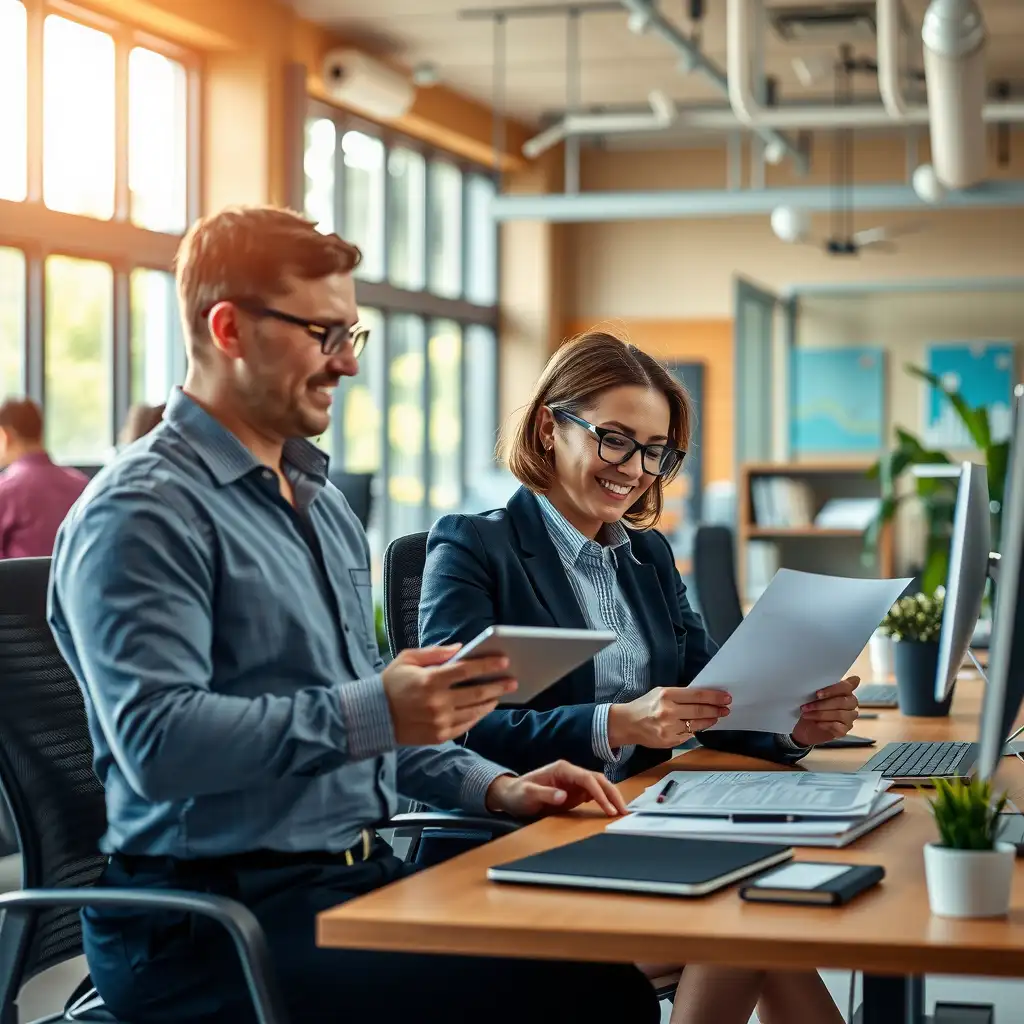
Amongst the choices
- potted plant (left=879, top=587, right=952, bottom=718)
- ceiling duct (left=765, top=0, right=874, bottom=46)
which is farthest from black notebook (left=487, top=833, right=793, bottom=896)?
ceiling duct (left=765, top=0, right=874, bottom=46)

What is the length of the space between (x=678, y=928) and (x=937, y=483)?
5187mm

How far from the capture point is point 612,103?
436 inches

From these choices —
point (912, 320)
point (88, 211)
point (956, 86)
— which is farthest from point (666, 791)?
point (912, 320)

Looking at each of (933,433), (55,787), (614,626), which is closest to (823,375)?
(933,433)

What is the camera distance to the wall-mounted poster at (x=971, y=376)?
11.5m

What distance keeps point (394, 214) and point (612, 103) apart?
1.68 metres

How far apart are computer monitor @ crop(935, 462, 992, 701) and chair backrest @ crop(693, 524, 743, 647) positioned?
1660 mm

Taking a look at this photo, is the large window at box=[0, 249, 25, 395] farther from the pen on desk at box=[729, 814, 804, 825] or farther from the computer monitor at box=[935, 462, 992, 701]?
the pen on desk at box=[729, 814, 804, 825]

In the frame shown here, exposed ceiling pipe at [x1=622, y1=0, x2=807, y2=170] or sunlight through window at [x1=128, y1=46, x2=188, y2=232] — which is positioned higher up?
exposed ceiling pipe at [x1=622, y1=0, x2=807, y2=170]

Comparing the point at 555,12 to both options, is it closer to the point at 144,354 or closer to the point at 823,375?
the point at 144,354

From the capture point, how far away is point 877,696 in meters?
3.12

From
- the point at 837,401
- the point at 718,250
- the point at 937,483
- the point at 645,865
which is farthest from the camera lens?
the point at 718,250

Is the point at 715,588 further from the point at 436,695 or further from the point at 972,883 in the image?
the point at 972,883

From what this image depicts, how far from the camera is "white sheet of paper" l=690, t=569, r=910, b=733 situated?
202cm
